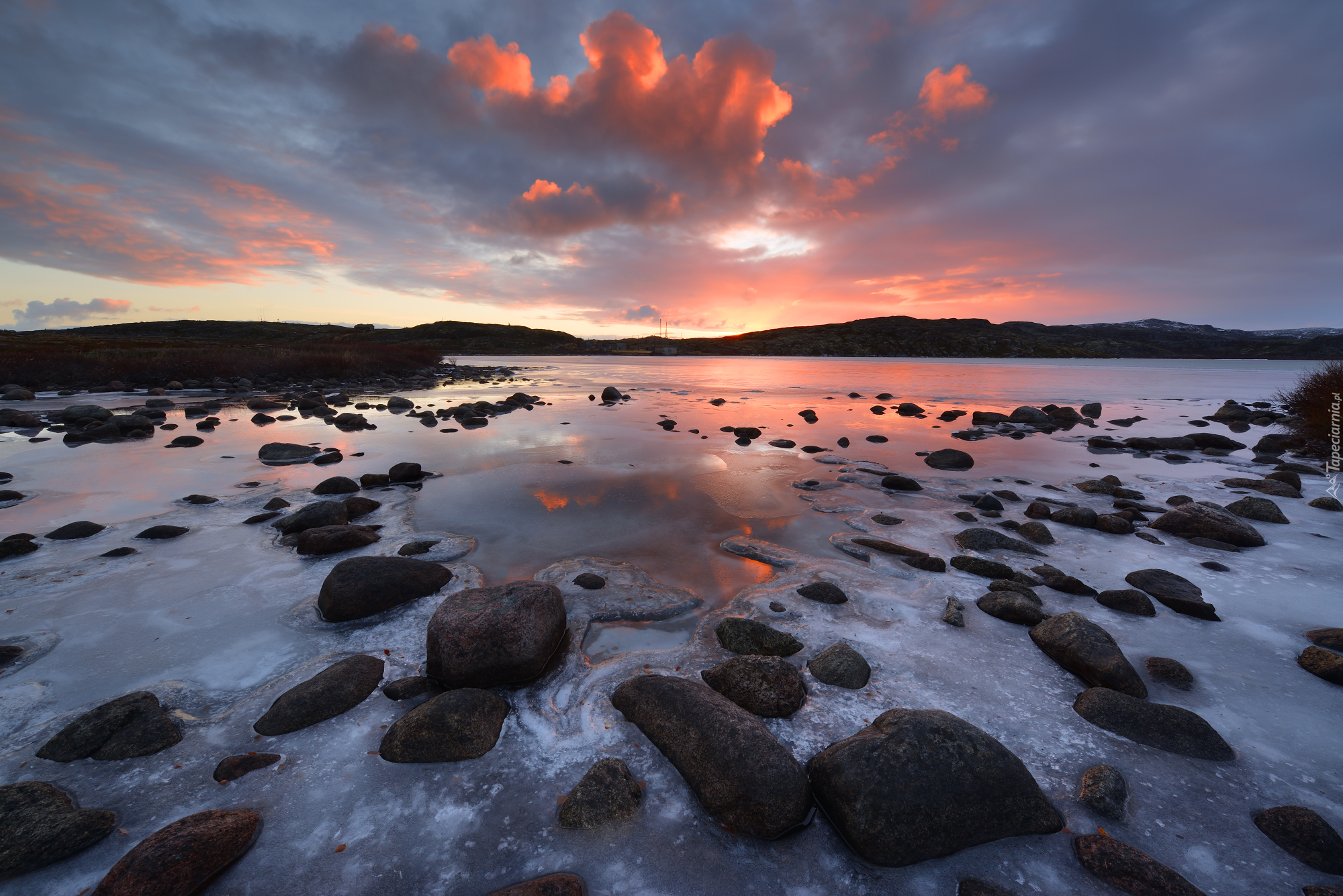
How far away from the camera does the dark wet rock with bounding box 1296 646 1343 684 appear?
3672 mm

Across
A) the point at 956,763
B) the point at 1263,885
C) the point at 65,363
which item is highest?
the point at 65,363

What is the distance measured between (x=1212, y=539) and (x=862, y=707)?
21.3 ft

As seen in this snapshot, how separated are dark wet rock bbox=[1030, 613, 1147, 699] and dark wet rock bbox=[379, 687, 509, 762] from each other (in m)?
4.45

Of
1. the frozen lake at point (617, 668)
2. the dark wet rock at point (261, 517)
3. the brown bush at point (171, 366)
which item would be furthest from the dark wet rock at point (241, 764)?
the brown bush at point (171, 366)

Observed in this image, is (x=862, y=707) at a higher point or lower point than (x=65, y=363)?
lower

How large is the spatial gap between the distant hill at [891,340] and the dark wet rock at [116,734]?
11428cm

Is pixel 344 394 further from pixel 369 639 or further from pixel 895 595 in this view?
pixel 895 595

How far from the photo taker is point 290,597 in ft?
16.2

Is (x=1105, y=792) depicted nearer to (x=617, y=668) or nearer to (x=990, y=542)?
(x=617, y=668)

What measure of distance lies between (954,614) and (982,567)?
125 cm

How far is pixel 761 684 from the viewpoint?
11.5 feet

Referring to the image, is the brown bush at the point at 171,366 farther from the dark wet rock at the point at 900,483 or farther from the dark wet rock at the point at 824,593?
the dark wet rock at the point at 824,593

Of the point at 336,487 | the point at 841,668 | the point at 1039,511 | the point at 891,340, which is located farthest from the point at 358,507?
the point at 891,340

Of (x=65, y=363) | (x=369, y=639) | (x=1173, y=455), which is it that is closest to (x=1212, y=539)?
(x=1173, y=455)
